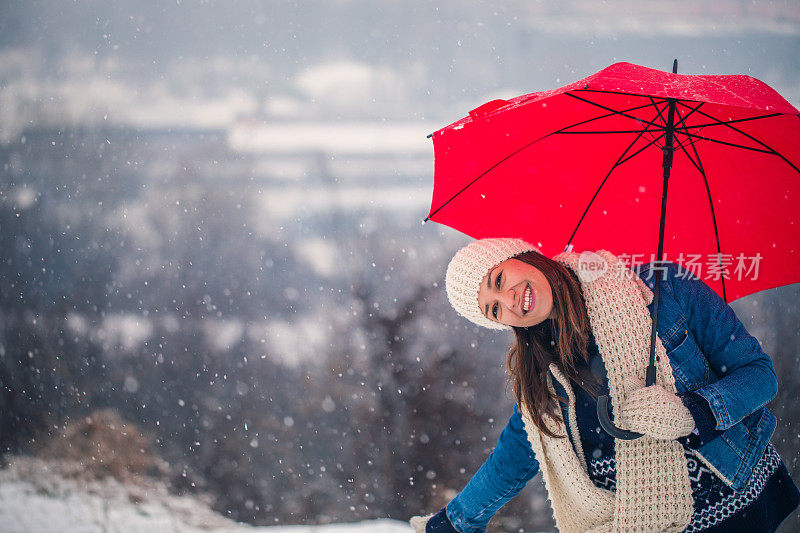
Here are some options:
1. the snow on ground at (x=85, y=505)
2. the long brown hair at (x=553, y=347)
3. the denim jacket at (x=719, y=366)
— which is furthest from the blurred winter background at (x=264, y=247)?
the denim jacket at (x=719, y=366)

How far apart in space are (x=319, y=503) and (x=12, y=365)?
232cm

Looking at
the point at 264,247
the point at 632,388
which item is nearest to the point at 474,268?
the point at 632,388

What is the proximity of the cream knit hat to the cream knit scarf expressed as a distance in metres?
0.22

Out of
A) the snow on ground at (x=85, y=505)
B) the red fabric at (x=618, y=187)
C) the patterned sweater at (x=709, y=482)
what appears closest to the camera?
the patterned sweater at (x=709, y=482)

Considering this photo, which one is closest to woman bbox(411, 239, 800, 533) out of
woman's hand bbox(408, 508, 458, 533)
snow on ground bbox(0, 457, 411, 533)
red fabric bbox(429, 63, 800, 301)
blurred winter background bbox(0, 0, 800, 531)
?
red fabric bbox(429, 63, 800, 301)

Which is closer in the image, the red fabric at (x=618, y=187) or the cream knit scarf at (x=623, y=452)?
the cream knit scarf at (x=623, y=452)

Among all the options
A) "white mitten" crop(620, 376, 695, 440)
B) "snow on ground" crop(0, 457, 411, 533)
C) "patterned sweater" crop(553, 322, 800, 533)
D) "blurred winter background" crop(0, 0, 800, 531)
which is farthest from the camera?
"snow on ground" crop(0, 457, 411, 533)

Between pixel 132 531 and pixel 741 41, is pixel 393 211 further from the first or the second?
pixel 132 531

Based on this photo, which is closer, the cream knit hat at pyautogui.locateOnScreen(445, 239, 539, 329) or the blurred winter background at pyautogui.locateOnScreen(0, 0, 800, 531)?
the cream knit hat at pyautogui.locateOnScreen(445, 239, 539, 329)

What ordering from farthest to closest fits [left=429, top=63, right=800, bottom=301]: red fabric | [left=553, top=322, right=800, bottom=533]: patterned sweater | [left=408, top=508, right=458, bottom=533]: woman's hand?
[left=408, top=508, right=458, bottom=533]: woman's hand
[left=429, top=63, right=800, bottom=301]: red fabric
[left=553, top=322, right=800, bottom=533]: patterned sweater

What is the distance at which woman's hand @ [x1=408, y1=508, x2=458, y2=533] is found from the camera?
175cm

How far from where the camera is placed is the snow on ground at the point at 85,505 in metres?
3.76

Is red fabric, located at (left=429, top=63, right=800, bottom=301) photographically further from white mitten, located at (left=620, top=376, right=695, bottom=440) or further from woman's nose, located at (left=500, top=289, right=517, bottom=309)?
white mitten, located at (left=620, top=376, right=695, bottom=440)

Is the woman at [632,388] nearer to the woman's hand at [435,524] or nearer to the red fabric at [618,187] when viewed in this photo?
the red fabric at [618,187]
